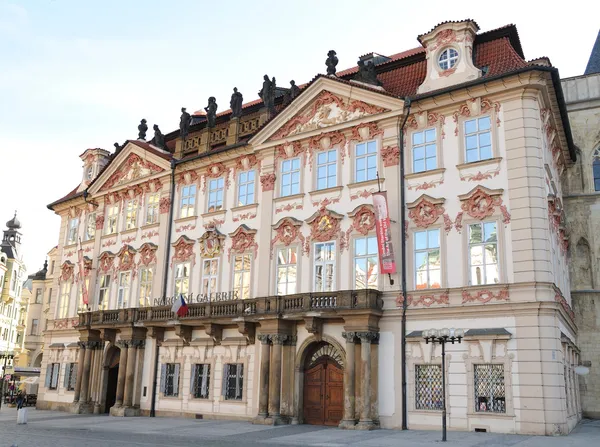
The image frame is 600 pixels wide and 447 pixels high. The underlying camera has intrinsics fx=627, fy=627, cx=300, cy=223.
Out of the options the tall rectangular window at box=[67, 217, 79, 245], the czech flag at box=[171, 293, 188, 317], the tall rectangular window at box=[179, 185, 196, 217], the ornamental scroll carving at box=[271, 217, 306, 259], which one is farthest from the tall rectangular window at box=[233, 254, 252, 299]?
the tall rectangular window at box=[67, 217, 79, 245]

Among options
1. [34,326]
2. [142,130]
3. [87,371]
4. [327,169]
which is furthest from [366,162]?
[34,326]

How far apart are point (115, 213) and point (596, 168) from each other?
27.0m

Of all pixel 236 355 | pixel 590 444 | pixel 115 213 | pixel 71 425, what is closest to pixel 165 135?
pixel 115 213

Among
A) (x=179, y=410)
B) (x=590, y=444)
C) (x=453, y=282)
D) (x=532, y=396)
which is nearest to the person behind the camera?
(x=590, y=444)

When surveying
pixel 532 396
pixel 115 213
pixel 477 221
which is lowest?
pixel 532 396

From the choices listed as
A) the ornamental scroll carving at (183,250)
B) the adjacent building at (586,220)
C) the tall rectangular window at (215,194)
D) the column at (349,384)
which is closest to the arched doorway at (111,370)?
the ornamental scroll carving at (183,250)

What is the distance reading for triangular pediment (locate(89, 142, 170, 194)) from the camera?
115 ft

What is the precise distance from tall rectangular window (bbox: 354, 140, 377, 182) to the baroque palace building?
0.11 meters

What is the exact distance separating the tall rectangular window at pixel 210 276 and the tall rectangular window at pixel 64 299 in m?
12.2

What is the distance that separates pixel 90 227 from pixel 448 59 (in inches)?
953

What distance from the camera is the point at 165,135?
37594mm

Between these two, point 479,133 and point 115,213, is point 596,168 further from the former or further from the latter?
point 115,213

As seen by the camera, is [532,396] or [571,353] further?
[571,353]

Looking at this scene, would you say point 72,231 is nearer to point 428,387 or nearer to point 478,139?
point 428,387
